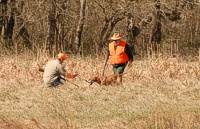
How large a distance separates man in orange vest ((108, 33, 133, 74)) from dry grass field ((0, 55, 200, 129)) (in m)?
0.36

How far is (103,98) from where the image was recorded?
1151 centimetres

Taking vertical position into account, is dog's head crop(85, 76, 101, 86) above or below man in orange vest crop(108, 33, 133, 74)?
below

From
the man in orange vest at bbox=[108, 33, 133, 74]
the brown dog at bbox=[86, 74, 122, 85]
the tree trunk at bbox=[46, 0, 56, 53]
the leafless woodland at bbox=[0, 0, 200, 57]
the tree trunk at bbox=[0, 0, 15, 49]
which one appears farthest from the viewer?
the tree trunk at bbox=[0, 0, 15, 49]

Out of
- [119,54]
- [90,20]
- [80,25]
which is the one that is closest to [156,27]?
[80,25]

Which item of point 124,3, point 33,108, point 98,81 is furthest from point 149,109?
point 124,3

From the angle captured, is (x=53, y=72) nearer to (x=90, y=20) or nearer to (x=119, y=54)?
(x=119, y=54)

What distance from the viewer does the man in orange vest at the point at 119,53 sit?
1388 cm

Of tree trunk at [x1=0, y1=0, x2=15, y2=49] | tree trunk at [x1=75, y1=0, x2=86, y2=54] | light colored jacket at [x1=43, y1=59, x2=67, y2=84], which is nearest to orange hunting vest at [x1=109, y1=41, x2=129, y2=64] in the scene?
light colored jacket at [x1=43, y1=59, x2=67, y2=84]

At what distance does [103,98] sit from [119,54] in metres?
2.65

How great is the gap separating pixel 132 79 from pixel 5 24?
1331 cm

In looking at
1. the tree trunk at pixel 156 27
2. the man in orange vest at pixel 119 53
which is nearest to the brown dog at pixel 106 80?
the man in orange vest at pixel 119 53

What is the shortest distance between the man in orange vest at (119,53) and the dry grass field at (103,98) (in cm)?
36

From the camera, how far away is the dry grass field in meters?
8.73

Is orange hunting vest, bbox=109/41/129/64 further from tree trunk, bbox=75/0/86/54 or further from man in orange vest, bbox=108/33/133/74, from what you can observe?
tree trunk, bbox=75/0/86/54
